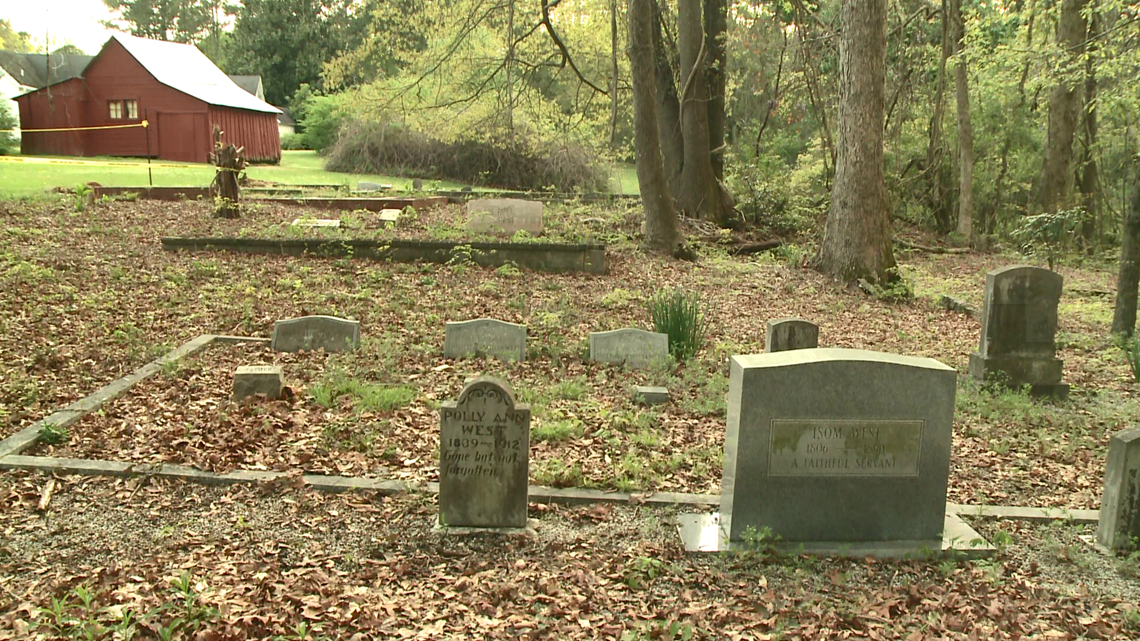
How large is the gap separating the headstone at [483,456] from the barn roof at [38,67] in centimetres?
4138

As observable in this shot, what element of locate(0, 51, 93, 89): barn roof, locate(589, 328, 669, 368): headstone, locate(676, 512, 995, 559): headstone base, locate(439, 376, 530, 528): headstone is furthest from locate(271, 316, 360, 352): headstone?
locate(0, 51, 93, 89): barn roof

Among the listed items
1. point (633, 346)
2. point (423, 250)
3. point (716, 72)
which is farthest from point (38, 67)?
point (633, 346)

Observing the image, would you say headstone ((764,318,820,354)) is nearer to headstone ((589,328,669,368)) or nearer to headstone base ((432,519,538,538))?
headstone ((589,328,669,368))

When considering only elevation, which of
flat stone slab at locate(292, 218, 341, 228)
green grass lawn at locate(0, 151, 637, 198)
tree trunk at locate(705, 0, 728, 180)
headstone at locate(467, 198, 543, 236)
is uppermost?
tree trunk at locate(705, 0, 728, 180)

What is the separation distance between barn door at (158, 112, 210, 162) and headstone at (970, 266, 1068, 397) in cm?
3435

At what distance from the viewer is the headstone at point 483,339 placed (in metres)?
8.66

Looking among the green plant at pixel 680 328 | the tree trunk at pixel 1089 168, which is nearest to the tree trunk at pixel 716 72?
the tree trunk at pixel 1089 168

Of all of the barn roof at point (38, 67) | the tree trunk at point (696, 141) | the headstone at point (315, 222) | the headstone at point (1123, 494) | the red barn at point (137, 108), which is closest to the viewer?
→ the headstone at point (1123, 494)

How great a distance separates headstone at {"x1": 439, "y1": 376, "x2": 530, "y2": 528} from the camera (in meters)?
4.84

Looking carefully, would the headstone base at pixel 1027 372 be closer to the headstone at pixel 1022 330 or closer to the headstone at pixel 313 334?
the headstone at pixel 1022 330

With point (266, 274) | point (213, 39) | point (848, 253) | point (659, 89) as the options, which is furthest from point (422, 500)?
point (213, 39)

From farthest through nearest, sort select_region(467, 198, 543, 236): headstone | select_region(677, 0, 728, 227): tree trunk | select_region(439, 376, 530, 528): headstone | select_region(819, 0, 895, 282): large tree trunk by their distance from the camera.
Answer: select_region(677, 0, 728, 227): tree trunk < select_region(467, 198, 543, 236): headstone < select_region(819, 0, 895, 282): large tree trunk < select_region(439, 376, 530, 528): headstone

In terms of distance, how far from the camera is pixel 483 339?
8.70m

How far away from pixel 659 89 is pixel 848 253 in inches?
294
